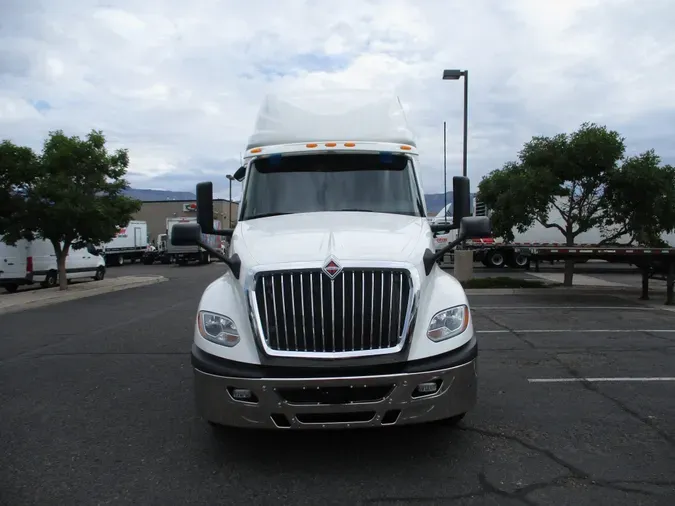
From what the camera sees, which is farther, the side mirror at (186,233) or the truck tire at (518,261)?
the truck tire at (518,261)

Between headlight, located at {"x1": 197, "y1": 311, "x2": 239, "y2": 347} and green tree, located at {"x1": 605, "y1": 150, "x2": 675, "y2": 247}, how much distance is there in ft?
45.7

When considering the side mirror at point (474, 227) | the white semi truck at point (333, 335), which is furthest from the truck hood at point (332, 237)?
the side mirror at point (474, 227)

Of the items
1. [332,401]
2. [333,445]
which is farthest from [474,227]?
[333,445]

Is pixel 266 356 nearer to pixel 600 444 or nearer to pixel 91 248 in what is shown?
pixel 600 444

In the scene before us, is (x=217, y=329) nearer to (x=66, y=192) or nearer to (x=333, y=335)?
(x=333, y=335)

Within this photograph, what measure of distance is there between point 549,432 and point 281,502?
7.85 feet

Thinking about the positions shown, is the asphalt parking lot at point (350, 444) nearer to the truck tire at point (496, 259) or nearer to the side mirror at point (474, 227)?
the side mirror at point (474, 227)

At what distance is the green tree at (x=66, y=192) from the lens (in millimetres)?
17734

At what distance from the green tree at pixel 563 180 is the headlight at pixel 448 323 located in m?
12.2

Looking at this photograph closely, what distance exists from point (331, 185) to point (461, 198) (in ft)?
4.09

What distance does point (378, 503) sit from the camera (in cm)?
361

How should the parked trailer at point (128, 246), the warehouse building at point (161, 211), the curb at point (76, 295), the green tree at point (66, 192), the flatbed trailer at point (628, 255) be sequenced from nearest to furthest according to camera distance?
the flatbed trailer at point (628, 255), the curb at point (76, 295), the green tree at point (66, 192), the parked trailer at point (128, 246), the warehouse building at point (161, 211)

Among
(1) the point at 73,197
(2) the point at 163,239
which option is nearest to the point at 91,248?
(1) the point at 73,197

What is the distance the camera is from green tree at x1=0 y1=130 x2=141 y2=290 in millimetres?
17734
